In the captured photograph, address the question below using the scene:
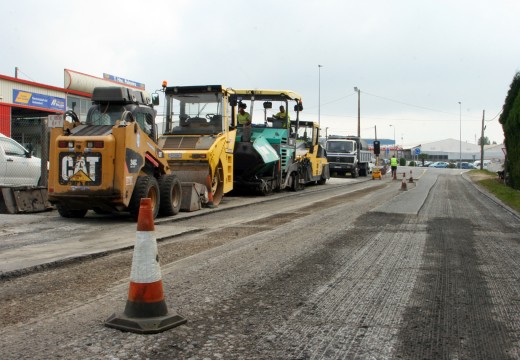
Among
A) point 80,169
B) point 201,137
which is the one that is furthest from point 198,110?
point 80,169

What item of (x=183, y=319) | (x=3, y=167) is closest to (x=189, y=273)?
(x=183, y=319)

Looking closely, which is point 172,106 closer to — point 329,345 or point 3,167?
point 3,167

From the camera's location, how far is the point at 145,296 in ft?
13.6

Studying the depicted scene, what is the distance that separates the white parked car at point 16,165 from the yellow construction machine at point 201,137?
3.24 metres

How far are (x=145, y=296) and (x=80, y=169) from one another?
6240mm

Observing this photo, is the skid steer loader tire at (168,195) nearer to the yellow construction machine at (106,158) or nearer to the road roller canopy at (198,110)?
the yellow construction machine at (106,158)

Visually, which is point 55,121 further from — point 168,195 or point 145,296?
point 145,296

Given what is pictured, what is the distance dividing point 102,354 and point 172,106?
11735mm

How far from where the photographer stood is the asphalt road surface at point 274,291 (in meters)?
3.84

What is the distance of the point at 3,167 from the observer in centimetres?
1252

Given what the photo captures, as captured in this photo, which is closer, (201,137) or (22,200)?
(22,200)

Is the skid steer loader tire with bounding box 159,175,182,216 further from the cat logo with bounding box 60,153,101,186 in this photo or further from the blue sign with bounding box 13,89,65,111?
the blue sign with bounding box 13,89,65,111

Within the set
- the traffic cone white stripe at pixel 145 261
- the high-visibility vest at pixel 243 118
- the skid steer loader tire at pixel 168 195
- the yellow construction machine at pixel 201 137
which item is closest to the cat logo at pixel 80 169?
the skid steer loader tire at pixel 168 195

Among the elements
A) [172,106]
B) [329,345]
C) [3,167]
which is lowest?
[329,345]
